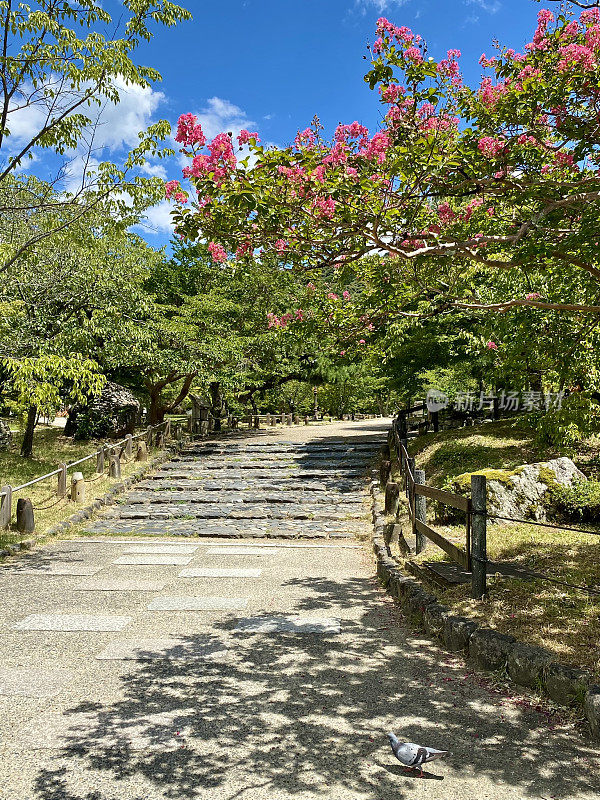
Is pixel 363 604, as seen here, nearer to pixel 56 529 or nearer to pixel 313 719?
pixel 313 719

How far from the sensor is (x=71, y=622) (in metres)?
6.65

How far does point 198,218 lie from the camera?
6.25 metres

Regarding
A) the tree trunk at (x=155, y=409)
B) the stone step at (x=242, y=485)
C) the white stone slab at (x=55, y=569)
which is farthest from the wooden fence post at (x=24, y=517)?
the tree trunk at (x=155, y=409)

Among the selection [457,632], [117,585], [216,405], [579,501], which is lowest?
[117,585]

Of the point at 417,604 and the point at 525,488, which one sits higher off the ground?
the point at 525,488

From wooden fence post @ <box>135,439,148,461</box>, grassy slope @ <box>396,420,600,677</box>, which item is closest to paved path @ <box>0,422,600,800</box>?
grassy slope @ <box>396,420,600,677</box>

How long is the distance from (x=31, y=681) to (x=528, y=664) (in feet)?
13.8

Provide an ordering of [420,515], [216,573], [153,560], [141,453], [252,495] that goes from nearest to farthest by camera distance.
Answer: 1. [420,515]
2. [216,573]
3. [153,560]
4. [252,495]
5. [141,453]

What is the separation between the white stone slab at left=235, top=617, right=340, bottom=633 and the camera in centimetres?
648

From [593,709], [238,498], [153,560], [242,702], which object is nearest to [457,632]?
[593,709]

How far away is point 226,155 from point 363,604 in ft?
18.7

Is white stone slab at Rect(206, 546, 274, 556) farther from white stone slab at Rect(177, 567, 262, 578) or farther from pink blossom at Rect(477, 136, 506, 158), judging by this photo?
pink blossom at Rect(477, 136, 506, 158)

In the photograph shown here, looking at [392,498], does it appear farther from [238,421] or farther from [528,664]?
[238,421]

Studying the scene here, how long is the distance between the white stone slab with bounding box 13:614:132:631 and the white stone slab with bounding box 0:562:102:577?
2.28 metres
